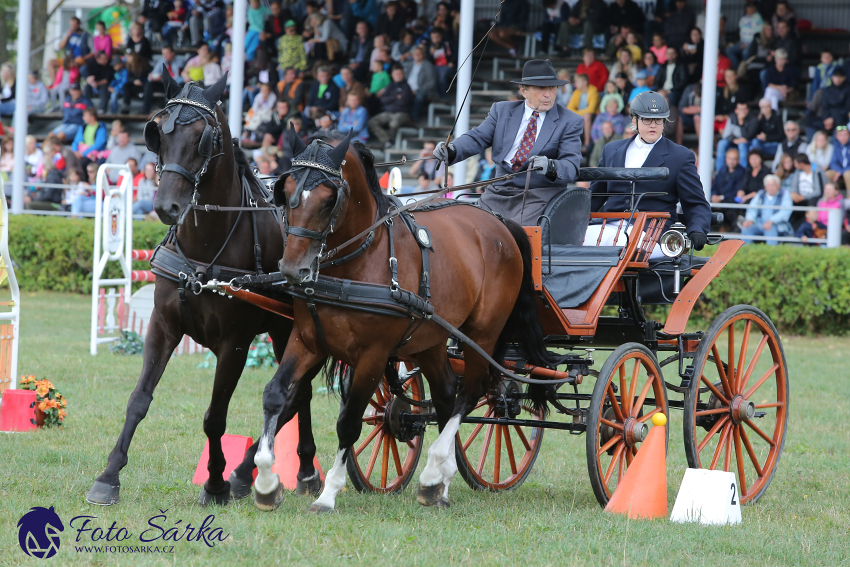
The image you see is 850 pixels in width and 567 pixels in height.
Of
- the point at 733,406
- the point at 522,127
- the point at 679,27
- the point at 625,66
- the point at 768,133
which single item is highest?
the point at 679,27

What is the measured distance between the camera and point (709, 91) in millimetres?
12891

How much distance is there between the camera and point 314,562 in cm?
391

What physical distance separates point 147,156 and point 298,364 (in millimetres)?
14801

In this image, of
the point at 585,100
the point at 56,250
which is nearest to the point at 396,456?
the point at 585,100

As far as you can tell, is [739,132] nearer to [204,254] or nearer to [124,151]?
[124,151]

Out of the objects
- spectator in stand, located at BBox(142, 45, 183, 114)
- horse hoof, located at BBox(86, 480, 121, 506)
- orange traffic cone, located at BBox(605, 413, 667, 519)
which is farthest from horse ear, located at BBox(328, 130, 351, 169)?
spectator in stand, located at BBox(142, 45, 183, 114)

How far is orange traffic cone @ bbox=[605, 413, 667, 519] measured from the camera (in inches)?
194

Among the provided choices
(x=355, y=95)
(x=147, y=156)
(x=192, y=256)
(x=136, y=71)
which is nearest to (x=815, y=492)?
(x=192, y=256)

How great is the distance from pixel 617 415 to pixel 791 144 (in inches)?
389

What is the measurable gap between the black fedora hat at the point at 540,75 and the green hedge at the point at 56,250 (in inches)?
410

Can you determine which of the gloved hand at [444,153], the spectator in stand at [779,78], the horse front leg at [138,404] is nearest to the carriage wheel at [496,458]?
the gloved hand at [444,153]

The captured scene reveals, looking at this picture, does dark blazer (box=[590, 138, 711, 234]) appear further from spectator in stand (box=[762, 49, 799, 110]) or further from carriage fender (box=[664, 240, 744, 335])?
spectator in stand (box=[762, 49, 799, 110])

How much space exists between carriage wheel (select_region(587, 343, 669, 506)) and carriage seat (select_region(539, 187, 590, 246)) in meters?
0.86

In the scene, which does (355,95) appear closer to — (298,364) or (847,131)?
(847,131)
